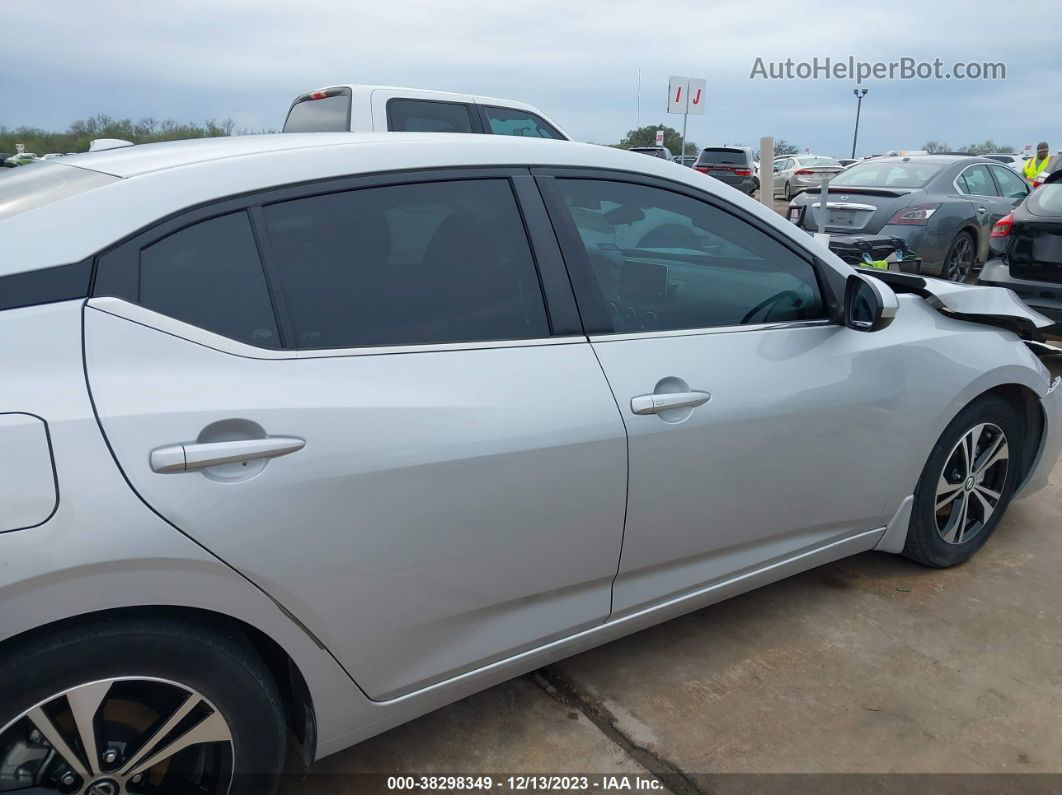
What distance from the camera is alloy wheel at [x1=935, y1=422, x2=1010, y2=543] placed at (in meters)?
3.15

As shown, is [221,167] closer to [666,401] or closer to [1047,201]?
[666,401]

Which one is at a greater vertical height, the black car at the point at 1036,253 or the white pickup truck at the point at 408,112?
the white pickup truck at the point at 408,112

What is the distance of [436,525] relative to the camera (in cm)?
188

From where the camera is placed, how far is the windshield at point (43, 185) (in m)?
1.73

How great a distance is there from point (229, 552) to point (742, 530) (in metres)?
1.48

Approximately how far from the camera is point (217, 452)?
63.1 inches

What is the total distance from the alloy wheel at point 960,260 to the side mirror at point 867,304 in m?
6.75

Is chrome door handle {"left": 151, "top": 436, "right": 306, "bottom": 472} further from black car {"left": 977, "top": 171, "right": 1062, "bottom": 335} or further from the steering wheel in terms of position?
black car {"left": 977, "top": 171, "right": 1062, "bottom": 335}

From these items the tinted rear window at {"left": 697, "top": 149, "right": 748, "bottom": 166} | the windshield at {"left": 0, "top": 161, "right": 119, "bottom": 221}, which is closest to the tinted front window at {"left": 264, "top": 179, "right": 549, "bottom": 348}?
the windshield at {"left": 0, "top": 161, "right": 119, "bottom": 221}

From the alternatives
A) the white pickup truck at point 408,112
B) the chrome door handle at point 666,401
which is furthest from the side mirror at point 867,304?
the white pickup truck at point 408,112

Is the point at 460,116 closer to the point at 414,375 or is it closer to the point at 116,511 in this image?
the point at 414,375

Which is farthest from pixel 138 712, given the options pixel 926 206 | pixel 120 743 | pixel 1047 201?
pixel 926 206

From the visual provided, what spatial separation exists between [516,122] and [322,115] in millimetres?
1580

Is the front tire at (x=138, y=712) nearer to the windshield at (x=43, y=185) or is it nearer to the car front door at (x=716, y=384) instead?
the windshield at (x=43, y=185)
